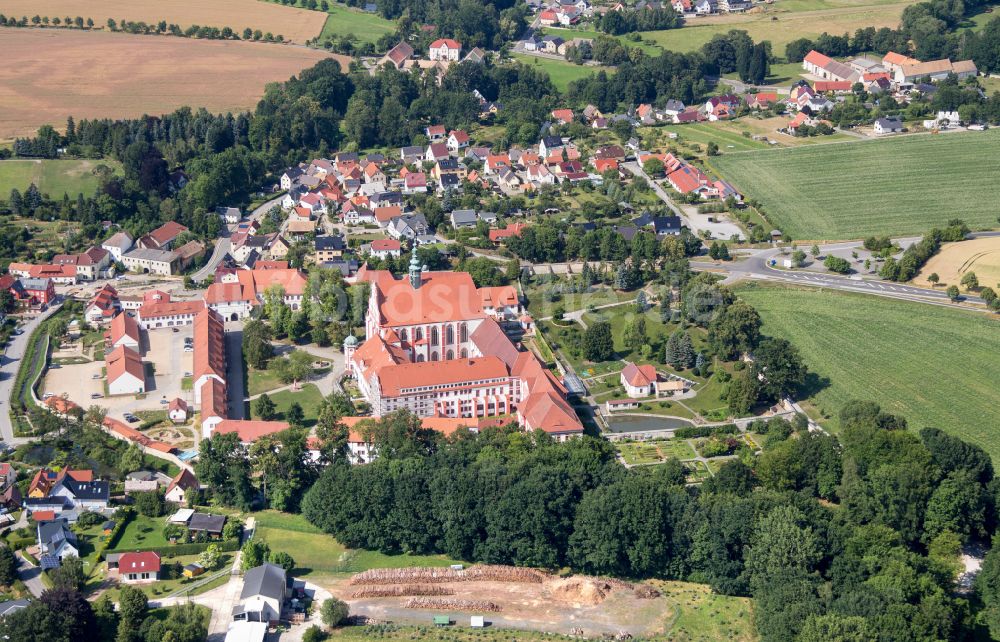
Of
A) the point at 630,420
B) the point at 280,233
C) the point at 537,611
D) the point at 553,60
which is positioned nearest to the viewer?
the point at 537,611

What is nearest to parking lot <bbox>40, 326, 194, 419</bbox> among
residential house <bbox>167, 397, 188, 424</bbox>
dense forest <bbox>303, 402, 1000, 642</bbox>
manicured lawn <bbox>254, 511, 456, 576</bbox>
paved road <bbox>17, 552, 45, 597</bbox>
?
residential house <bbox>167, 397, 188, 424</bbox>

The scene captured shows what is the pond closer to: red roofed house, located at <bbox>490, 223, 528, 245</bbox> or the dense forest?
the dense forest

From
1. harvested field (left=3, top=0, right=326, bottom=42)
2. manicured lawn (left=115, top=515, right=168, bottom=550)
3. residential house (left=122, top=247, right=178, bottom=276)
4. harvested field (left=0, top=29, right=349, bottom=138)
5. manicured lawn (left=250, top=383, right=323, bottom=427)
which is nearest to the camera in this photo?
manicured lawn (left=115, top=515, right=168, bottom=550)

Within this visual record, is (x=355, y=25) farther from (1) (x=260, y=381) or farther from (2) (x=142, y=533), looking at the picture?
(2) (x=142, y=533)

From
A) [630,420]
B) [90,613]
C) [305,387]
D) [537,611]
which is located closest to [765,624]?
[537,611]

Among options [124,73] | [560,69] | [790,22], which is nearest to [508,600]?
[560,69]

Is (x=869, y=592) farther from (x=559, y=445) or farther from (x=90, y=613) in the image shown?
(x=90, y=613)
